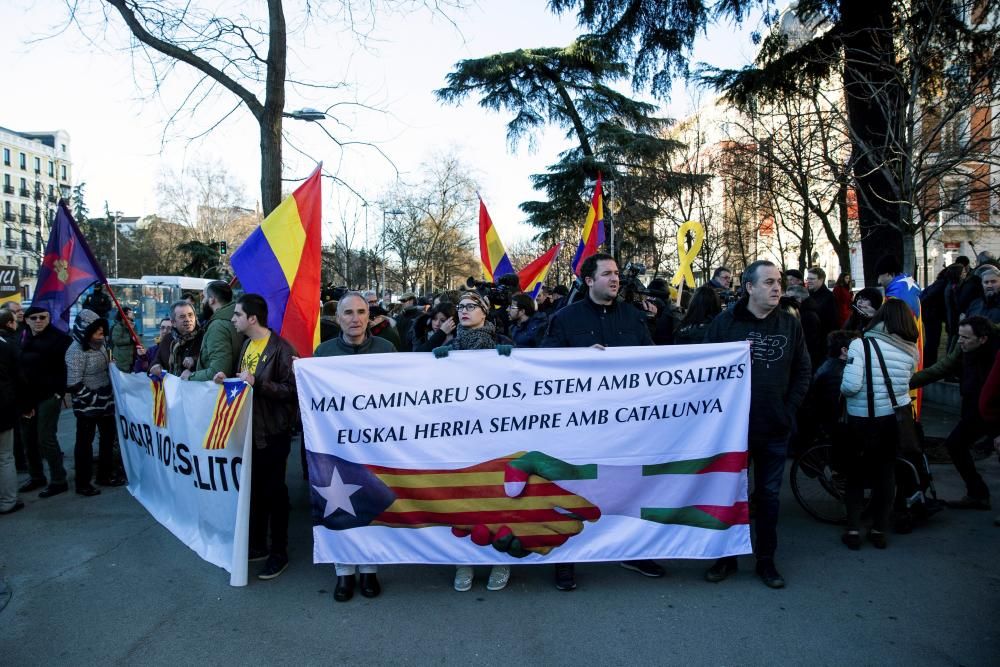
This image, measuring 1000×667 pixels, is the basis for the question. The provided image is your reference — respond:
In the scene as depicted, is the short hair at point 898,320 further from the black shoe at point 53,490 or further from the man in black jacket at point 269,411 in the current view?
the black shoe at point 53,490

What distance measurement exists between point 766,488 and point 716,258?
26798mm

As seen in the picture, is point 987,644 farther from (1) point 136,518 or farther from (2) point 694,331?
(1) point 136,518

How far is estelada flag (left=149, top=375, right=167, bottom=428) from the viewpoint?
5457mm

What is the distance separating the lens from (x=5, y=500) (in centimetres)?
618

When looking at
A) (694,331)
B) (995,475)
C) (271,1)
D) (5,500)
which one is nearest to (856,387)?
(694,331)

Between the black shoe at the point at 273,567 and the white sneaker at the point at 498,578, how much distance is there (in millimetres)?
1417

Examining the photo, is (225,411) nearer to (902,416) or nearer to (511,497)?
(511,497)

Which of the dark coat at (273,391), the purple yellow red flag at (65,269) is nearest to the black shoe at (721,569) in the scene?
the dark coat at (273,391)

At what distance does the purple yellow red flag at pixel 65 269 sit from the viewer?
20.1 ft

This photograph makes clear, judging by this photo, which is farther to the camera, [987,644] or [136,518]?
[136,518]

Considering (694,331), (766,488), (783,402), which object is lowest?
(766,488)

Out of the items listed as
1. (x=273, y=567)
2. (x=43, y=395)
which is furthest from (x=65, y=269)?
(x=273, y=567)

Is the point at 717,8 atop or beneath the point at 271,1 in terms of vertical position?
atop

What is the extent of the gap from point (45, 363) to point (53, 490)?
1.23 metres
